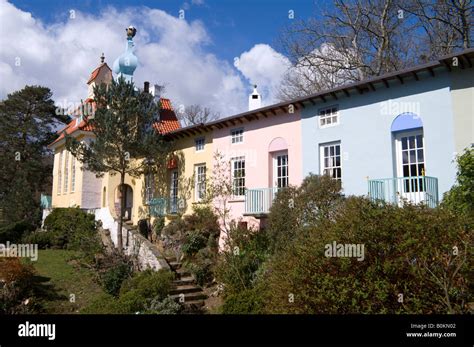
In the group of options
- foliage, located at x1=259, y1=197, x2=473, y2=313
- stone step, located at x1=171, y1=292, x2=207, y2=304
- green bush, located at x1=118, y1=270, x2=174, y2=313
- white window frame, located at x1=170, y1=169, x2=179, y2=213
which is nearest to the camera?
foliage, located at x1=259, y1=197, x2=473, y2=313

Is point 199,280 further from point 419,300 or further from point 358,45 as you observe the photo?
point 358,45

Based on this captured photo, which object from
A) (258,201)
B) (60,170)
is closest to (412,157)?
(258,201)

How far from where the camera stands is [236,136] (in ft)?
59.4

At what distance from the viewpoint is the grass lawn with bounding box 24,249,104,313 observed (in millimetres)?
13352

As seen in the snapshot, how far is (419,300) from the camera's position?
6168 millimetres

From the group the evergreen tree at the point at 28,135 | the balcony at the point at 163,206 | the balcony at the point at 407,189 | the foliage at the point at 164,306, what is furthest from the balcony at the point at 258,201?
the evergreen tree at the point at 28,135

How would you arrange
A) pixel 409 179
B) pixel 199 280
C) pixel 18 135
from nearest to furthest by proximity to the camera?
pixel 409 179 < pixel 199 280 < pixel 18 135

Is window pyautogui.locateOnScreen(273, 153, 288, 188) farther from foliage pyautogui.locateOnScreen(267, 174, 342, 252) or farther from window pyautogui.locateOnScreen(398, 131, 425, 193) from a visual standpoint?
window pyautogui.locateOnScreen(398, 131, 425, 193)

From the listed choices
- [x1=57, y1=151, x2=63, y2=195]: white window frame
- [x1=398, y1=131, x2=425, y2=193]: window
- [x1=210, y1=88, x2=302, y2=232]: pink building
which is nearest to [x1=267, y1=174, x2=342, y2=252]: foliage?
[x1=398, y1=131, x2=425, y2=193]: window

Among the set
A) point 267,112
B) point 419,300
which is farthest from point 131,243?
point 419,300

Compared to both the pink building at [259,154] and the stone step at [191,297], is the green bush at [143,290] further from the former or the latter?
the pink building at [259,154]

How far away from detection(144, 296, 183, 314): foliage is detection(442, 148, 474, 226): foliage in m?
7.47

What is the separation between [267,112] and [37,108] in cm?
2883

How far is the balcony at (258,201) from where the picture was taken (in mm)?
15586
